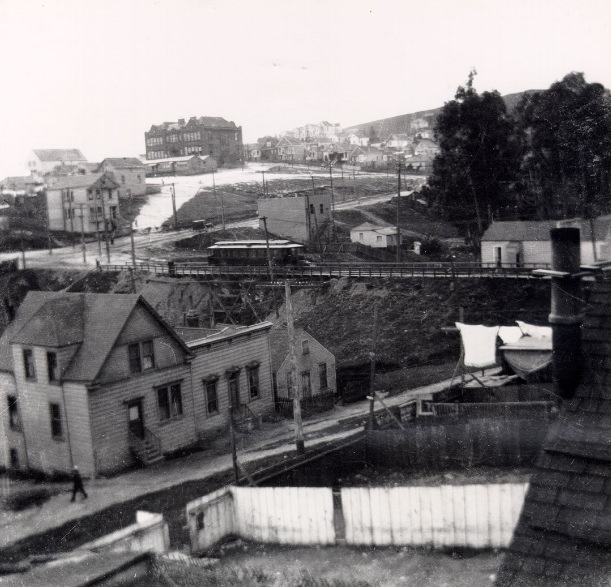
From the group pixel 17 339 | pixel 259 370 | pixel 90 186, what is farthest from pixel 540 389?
pixel 90 186

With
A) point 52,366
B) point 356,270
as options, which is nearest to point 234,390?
point 52,366

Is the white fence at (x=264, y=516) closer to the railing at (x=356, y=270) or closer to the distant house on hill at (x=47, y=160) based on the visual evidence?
the railing at (x=356, y=270)

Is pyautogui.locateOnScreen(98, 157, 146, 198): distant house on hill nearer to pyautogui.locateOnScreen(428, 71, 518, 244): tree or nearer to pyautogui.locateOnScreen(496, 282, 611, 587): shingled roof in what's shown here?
pyautogui.locateOnScreen(428, 71, 518, 244): tree

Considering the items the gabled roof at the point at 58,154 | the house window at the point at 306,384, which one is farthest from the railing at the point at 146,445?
the gabled roof at the point at 58,154

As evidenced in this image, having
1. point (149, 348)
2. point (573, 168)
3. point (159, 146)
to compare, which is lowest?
point (149, 348)

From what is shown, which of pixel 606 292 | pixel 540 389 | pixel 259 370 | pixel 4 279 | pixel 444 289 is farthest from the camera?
pixel 4 279

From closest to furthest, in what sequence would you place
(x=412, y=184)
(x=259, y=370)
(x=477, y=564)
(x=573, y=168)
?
(x=477, y=564) → (x=259, y=370) → (x=573, y=168) → (x=412, y=184)

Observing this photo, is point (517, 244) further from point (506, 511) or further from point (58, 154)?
point (58, 154)

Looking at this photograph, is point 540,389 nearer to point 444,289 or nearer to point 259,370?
point 259,370
